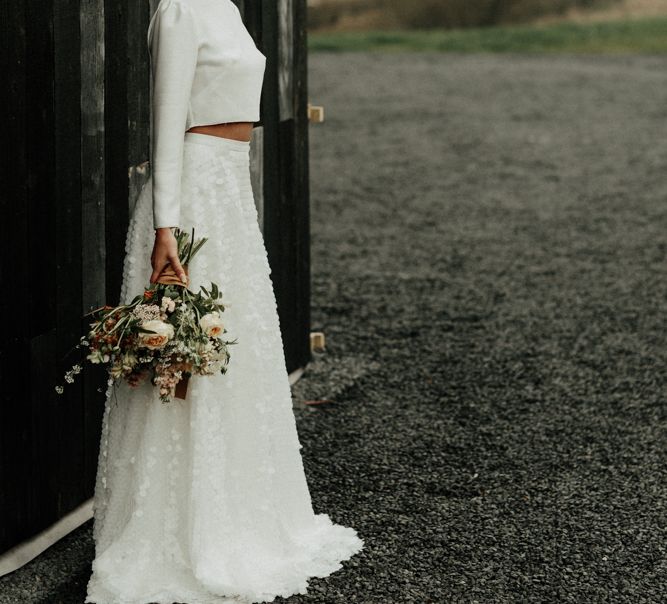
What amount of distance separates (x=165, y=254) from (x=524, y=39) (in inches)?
893

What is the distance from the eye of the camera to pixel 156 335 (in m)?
3.58

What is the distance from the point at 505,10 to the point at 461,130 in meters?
13.5

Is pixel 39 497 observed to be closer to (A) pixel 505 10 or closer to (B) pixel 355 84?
(B) pixel 355 84

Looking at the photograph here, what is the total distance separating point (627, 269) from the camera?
9.30 meters

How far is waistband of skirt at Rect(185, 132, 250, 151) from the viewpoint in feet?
12.6

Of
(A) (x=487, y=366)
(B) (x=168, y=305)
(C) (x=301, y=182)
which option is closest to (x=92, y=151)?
(B) (x=168, y=305)

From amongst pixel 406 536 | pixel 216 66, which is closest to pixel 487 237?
pixel 406 536

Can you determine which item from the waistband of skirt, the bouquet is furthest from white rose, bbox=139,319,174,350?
the waistband of skirt

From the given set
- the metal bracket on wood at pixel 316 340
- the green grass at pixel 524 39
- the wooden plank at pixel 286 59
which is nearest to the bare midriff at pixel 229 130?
the wooden plank at pixel 286 59

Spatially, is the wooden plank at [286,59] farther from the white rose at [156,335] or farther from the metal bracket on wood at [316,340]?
the white rose at [156,335]

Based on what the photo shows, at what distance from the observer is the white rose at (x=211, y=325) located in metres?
3.66

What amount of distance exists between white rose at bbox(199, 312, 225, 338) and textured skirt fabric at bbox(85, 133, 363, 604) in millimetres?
242

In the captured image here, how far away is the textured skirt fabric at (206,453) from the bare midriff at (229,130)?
0.07 feet

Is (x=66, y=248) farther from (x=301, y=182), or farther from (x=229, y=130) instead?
(x=301, y=182)
